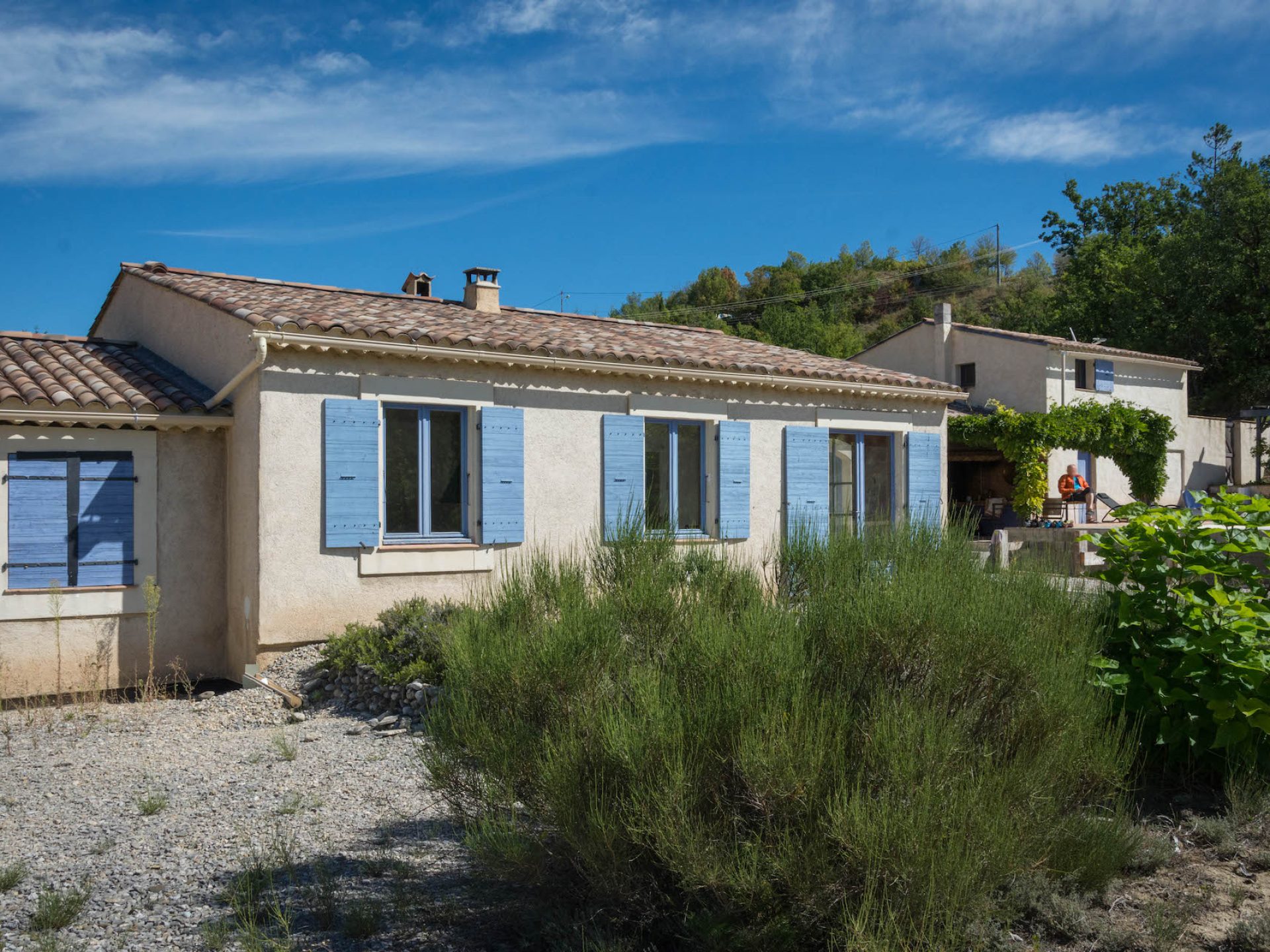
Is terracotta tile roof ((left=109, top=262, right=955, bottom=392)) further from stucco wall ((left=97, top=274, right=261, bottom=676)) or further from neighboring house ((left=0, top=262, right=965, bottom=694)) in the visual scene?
stucco wall ((left=97, top=274, right=261, bottom=676))

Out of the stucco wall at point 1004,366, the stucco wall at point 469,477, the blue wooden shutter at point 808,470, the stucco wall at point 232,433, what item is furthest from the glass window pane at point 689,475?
the stucco wall at point 1004,366

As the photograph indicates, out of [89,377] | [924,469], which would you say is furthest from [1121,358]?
[89,377]

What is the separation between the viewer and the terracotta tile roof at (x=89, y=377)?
28.2 feet

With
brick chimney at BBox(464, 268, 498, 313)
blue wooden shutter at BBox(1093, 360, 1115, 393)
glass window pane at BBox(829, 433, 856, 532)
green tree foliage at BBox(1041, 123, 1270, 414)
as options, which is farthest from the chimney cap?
green tree foliage at BBox(1041, 123, 1270, 414)

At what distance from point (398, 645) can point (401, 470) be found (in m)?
2.11

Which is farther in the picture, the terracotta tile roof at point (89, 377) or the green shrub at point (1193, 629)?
the terracotta tile roof at point (89, 377)

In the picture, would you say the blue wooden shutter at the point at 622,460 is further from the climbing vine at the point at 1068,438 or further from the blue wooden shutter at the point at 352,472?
the climbing vine at the point at 1068,438

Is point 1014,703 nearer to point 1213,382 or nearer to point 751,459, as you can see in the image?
point 751,459

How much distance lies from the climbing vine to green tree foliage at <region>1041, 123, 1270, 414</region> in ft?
29.9

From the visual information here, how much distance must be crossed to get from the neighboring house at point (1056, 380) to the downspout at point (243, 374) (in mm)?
19527

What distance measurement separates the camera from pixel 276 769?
248 inches

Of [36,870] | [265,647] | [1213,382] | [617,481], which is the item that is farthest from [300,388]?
[1213,382]

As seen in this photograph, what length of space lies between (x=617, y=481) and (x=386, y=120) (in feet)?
23.7

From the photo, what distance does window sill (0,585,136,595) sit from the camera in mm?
8367
